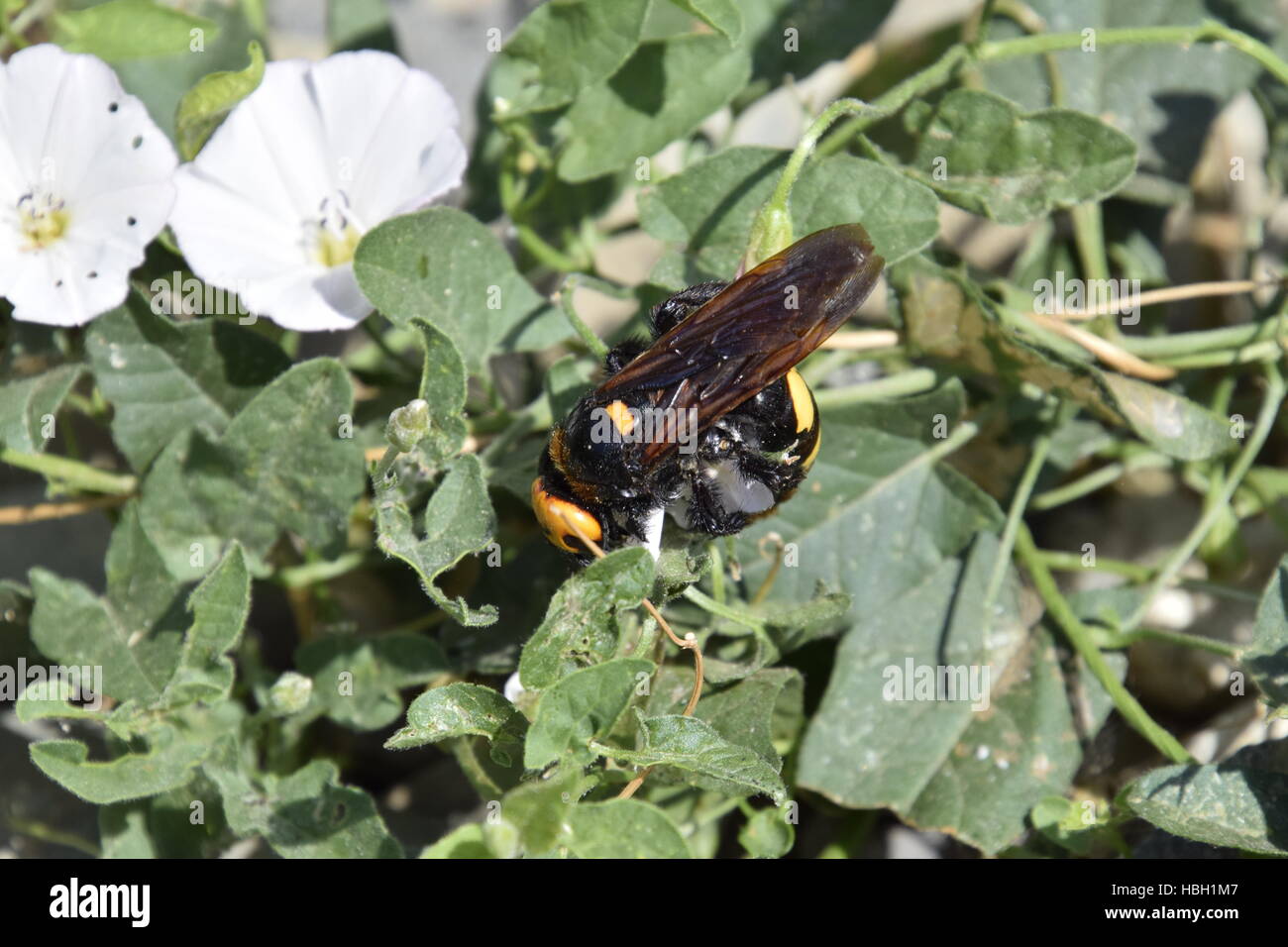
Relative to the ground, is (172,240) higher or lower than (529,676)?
higher

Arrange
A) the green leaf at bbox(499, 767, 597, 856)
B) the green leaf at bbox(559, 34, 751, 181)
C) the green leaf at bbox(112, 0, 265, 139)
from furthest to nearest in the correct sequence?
the green leaf at bbox(112, 0, 265, 139) → the green leaf at bbox(559, 34, 751, 181) → the green leaf at bbox(499, 767, 597, 856)

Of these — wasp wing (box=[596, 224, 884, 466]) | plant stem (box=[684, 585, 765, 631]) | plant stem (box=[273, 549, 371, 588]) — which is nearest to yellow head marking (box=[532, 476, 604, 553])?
wasp wing (box=[596, 224, 884, 466])

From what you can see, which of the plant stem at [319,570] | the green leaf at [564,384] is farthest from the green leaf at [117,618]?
the green leaf at [564,384]

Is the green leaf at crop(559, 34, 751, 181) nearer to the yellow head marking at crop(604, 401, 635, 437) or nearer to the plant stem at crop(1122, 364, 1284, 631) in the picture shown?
the yellow head marking at crop(604, 401, 635, 437)
